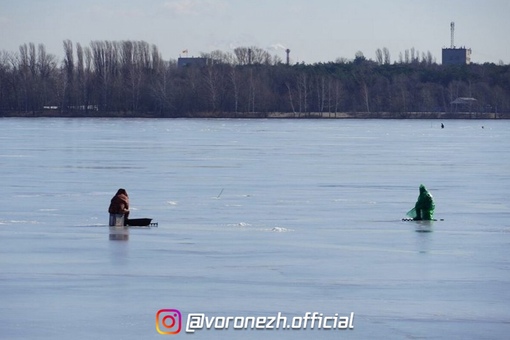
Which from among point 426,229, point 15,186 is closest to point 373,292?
point 426,229

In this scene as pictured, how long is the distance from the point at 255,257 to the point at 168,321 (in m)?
3.71

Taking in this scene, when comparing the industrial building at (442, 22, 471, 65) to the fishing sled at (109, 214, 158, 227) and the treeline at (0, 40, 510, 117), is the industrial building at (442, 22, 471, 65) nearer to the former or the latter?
the treeline at (0, 40, 510, 117)

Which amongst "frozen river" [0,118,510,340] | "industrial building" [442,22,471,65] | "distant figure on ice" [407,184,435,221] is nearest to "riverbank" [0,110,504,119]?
"industrial building" [442,22,471,65]

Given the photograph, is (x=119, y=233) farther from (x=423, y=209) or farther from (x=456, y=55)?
(x=456, y=55)

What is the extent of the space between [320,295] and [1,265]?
3494 millimetres

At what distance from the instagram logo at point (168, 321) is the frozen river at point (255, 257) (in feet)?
0.09

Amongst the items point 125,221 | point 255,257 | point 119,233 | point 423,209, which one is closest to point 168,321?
point 255,257

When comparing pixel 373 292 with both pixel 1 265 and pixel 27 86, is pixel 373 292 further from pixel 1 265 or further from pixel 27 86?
pixel 27 86

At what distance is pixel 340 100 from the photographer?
132m

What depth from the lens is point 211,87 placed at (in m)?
123

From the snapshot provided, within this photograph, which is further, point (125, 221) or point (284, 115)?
point (284, 115)

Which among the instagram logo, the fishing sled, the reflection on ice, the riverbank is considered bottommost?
the riverbank

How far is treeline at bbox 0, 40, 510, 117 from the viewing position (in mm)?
120188

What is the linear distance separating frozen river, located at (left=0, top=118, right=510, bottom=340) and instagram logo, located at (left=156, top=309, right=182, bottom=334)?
0.03m
